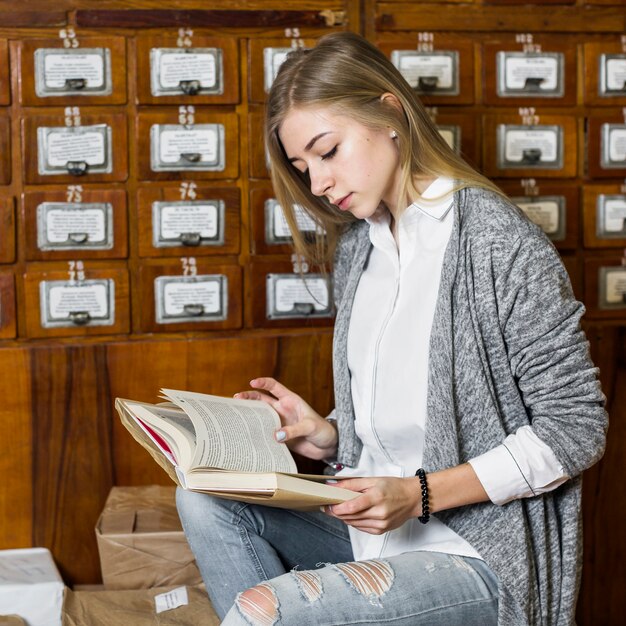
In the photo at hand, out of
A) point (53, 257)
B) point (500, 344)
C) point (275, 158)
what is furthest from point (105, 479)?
point (500, 344)

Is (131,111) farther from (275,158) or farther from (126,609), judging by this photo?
(126,609)

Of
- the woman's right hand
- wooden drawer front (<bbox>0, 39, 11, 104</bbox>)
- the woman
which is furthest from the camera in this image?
wooden drawer front (<bbox>0, 39, 11, 104</bbox>)

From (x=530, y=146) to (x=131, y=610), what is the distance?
4.91ft

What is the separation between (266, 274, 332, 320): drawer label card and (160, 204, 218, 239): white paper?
19 cm

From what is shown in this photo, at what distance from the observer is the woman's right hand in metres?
1.60

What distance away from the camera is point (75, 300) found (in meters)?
2.08

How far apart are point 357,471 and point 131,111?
3.49ft

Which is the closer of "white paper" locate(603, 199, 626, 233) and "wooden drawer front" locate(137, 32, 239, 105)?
"wooden drawer front" locate(137, 32, 239, 105)

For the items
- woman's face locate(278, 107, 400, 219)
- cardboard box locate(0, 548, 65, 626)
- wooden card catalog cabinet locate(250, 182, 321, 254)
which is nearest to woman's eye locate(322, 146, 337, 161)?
woman's face locate(278, 107, 400, 219)

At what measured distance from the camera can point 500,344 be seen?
1326 mm

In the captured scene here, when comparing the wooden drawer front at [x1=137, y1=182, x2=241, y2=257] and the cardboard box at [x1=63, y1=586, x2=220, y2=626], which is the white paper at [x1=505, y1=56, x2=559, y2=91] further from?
the cardboard box at [x1=63, y1=586, x2=220, y2=626]

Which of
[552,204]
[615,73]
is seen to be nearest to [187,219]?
[552,204]

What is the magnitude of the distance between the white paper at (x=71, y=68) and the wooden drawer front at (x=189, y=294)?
46 cm

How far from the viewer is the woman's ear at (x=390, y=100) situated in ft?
4.77
